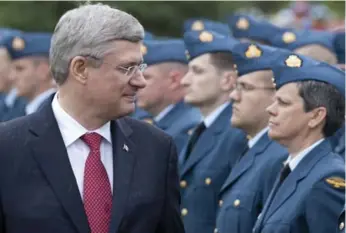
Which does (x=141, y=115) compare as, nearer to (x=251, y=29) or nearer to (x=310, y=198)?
(x=251, y=29)

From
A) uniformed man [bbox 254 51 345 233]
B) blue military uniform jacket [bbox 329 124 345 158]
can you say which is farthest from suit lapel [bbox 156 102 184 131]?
uniformed man [bbox 254 51 345 233]

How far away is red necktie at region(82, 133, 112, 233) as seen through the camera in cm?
488

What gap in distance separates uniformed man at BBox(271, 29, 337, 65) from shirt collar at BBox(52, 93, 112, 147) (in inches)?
196

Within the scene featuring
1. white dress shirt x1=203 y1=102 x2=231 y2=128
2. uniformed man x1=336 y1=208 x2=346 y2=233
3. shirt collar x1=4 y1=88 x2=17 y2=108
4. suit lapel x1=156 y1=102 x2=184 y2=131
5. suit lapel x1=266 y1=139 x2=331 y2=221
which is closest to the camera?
uniformed man x1=336 y1=208 x2=346 y2=233

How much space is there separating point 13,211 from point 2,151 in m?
0.26

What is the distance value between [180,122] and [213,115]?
118 centimetres

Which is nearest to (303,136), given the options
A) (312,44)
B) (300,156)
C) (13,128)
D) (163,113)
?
(300,156)

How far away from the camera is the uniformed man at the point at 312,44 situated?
9.84m

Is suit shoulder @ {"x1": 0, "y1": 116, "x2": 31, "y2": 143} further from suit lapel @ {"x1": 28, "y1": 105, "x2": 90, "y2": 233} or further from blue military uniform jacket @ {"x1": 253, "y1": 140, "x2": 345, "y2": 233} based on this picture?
blue military uniform jacket @ {"x1": 253, "y1": 140, "x2": 345, "y2": 233}

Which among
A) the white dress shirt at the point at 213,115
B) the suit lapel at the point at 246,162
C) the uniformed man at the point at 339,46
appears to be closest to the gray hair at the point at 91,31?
the suit lapel at the point at 246,162

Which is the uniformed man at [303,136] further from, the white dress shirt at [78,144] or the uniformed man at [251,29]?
the uniformed man at [251,29]

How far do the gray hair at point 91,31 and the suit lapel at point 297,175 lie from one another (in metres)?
1.63

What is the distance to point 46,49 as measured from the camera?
1184 centimetres

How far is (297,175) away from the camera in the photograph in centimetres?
619
